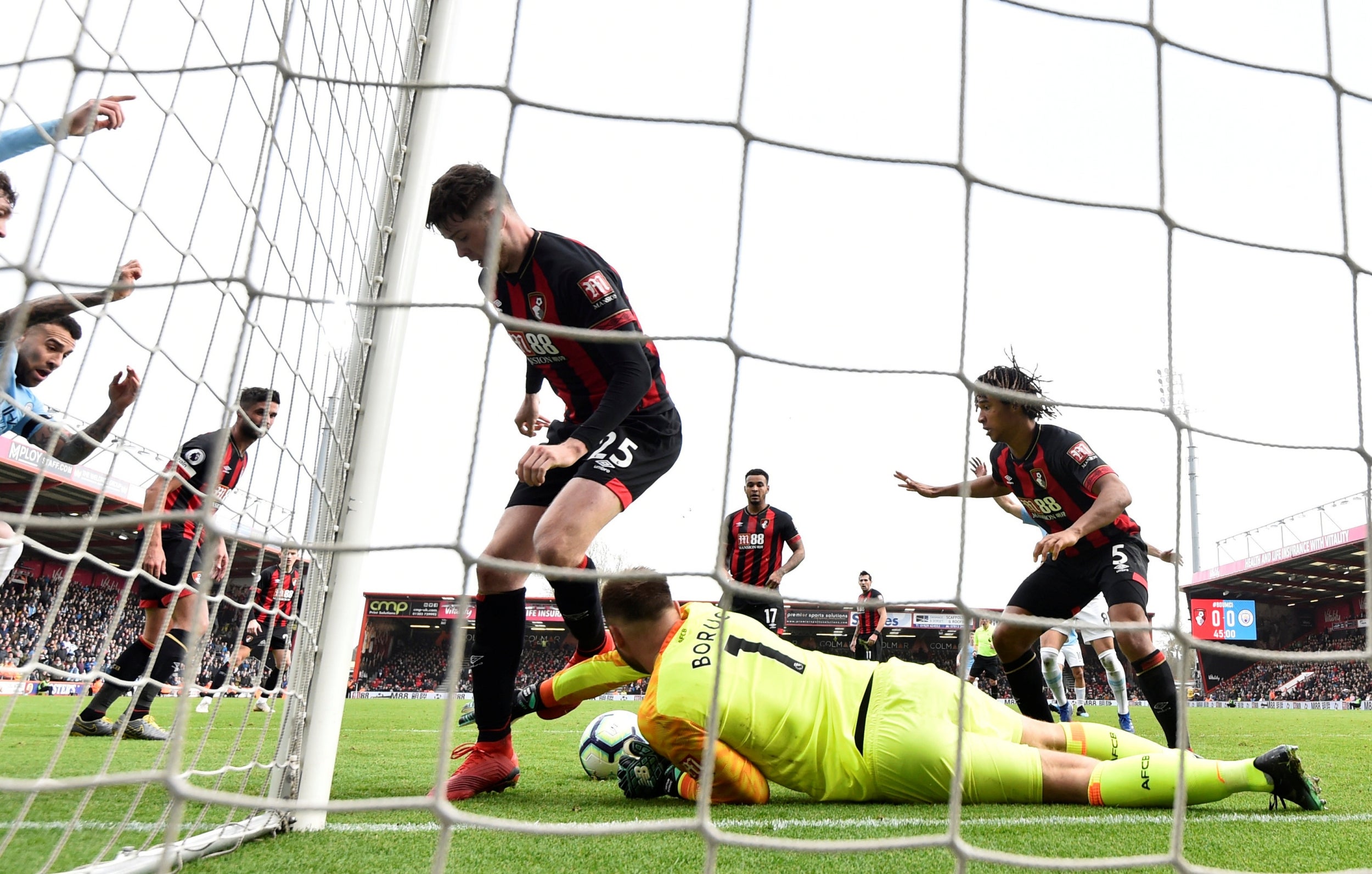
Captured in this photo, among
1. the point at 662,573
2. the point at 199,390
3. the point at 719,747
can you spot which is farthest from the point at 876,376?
the point at 199,390

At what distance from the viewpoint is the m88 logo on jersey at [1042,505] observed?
3.07 m

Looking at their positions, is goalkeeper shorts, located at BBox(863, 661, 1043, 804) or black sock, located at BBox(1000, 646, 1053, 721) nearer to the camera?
goalkeeper shorts, located at BBox(863, 661, 1043, 804)

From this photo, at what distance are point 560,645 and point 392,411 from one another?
1770 centimetres

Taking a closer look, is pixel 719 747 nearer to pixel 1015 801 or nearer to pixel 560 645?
pixel 1015 801

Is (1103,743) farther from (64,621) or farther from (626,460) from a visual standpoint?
(64,621)

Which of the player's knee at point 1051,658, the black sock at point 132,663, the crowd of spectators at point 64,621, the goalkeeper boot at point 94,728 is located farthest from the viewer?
the crowd of spectators at point 64,621

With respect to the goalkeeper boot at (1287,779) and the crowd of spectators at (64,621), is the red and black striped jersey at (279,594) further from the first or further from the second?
the crowd of spectators at (64,621)

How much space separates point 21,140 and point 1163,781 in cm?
280

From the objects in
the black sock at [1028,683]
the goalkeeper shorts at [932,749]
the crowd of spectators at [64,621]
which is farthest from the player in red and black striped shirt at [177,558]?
the crowd of spectators at [64,621]

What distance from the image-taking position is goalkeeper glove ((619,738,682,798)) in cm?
238

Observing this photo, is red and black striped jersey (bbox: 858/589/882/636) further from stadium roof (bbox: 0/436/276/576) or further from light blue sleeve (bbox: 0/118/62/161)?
light blue sleeve (bbox: 0/118/62/161)

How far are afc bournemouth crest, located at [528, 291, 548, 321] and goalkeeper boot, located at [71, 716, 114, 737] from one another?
2780 mm

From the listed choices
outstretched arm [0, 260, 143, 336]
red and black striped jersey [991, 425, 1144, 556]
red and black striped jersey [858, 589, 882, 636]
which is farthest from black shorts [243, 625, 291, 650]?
red and black striped jersey [858, 589, 882, 636]

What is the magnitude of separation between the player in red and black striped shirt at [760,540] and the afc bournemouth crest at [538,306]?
10.1 ft
